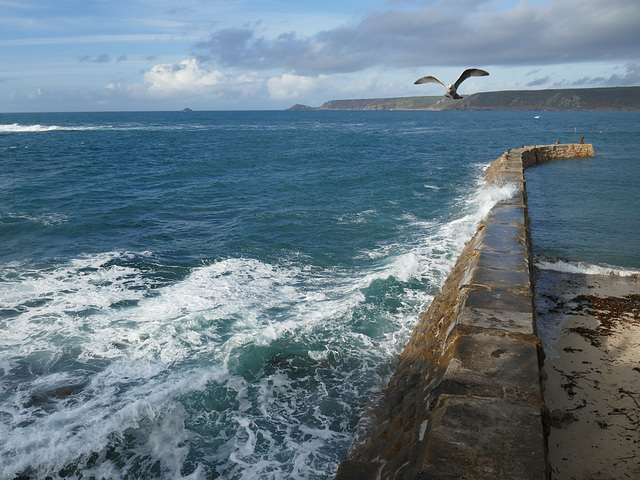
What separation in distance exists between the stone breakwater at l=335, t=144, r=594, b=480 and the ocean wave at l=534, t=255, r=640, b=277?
3261mm

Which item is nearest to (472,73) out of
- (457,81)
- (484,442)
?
(457,81)

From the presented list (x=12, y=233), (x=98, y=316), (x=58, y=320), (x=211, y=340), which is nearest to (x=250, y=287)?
(x=211, y=340)

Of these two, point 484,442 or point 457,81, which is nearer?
point 484,442

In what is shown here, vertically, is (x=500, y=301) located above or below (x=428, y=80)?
below

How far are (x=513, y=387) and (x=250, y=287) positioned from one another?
7234 mm

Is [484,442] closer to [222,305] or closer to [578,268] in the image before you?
[222,305]

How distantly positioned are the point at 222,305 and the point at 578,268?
907 cm

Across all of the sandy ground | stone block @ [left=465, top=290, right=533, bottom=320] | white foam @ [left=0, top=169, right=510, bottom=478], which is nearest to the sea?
white foam @ [left=0, top=169, right=510, bottom=478]

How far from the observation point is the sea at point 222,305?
6181 millimetres

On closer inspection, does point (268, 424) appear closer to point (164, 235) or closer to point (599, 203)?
point (164, 235)

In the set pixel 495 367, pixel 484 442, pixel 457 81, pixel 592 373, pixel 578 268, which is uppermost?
pixel 457 81

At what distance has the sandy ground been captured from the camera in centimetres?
523

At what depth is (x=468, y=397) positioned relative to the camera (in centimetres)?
507

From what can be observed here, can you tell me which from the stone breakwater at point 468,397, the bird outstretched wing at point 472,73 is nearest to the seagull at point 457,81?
the bird outstretched wing at point 472,73
